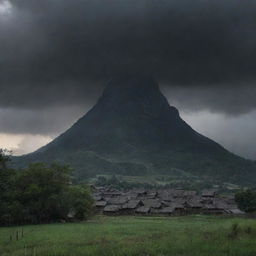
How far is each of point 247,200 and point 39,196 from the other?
46300mm

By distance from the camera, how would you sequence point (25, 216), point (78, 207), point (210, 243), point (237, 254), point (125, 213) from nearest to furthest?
1. point (237, 254)
2. point (210, 243)
3. point (25, 216)
4. point (78, 207)
5. point (125, 213)

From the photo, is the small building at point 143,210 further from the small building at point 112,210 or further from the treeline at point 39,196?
the treeline at point 39,196

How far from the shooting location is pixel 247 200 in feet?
271

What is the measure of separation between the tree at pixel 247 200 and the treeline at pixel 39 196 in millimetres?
37105

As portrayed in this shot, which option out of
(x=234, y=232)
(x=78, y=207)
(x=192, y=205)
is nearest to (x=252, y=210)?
(x=192, y=205)

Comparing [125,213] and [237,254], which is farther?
[125,213]

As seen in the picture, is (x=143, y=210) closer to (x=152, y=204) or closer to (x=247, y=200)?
(x=152, y=204)

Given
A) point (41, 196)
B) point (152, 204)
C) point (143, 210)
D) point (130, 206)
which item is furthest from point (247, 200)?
point (41, 196)

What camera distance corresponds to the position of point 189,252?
2298 centimetres

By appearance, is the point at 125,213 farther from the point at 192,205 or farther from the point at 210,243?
the point at 210,243

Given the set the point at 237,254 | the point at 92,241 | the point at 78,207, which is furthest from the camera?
the point at 78,207

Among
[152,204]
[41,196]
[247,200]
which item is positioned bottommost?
[152,204]

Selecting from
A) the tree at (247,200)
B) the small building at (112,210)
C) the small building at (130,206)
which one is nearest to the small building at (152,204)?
the small building at (130,206)

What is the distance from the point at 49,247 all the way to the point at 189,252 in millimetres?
9922
